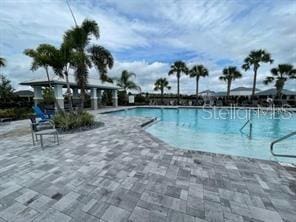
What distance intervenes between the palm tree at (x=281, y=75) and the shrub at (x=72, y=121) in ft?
87.2

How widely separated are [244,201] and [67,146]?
4828mm

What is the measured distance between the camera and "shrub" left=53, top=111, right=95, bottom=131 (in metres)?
7.17

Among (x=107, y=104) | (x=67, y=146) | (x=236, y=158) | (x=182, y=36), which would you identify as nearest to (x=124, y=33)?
(x=182, y=36)

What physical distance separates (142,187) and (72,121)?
5.91m

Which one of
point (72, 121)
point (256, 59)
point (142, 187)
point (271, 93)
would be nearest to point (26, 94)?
point (72, 121)

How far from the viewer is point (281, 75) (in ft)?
72.5

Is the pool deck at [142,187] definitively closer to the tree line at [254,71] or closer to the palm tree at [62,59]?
the palm tree at [62,59]

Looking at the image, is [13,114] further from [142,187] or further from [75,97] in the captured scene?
[142,187]

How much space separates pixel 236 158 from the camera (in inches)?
157

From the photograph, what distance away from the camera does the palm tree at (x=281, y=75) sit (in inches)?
844

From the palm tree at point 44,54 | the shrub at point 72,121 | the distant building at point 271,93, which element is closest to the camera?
the shrub at point 72,121

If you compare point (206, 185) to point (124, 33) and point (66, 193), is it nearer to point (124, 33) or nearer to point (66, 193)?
point (66, 193)

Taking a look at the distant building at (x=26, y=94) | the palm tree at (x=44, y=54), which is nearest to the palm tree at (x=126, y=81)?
the distant building at (x=26, y=94)

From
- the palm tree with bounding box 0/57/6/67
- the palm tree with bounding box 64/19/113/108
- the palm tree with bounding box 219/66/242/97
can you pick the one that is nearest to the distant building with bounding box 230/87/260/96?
the palm tree with bounding box 219/66/242/97
